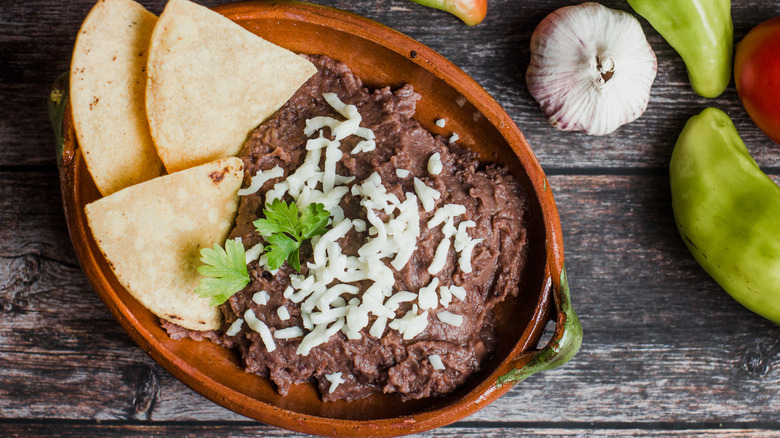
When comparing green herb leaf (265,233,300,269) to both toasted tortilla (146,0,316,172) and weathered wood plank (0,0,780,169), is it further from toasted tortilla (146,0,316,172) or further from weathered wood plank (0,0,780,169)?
weathered wood plank (0,0,780,169)

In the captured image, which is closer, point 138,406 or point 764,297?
point 764,297

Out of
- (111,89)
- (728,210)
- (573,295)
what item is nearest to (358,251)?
(111,89)

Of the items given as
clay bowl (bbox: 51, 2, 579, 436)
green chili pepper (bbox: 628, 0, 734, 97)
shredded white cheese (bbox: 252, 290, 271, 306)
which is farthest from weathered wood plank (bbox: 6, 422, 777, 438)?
green chili pepper (bbox: 628, 0, 734, 97)

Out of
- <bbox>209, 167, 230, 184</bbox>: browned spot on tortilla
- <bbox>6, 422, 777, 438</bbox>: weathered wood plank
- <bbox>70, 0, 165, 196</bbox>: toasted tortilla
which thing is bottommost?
<bbox>6, 422, 777, 438</bbox>: weathered wood plank

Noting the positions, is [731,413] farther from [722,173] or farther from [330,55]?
[330,55]

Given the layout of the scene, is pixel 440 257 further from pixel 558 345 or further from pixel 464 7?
pixel 464 7

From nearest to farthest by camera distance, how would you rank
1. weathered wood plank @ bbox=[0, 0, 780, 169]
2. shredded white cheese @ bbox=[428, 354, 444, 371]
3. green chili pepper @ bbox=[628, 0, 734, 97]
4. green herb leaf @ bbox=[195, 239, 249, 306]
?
1. green herb leaf @ bbox=[195, 239, 249, 306]
2. shredded white cheese @ bbox=[428, 354, 444, 371]
3. green chili pepper @ bbox=[628, 0, 734, 97]
4. weathered wood plank @ bbox=[0, 0, 780, 169]

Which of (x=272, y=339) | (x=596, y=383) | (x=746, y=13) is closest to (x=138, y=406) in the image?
(x=272, y=339)
